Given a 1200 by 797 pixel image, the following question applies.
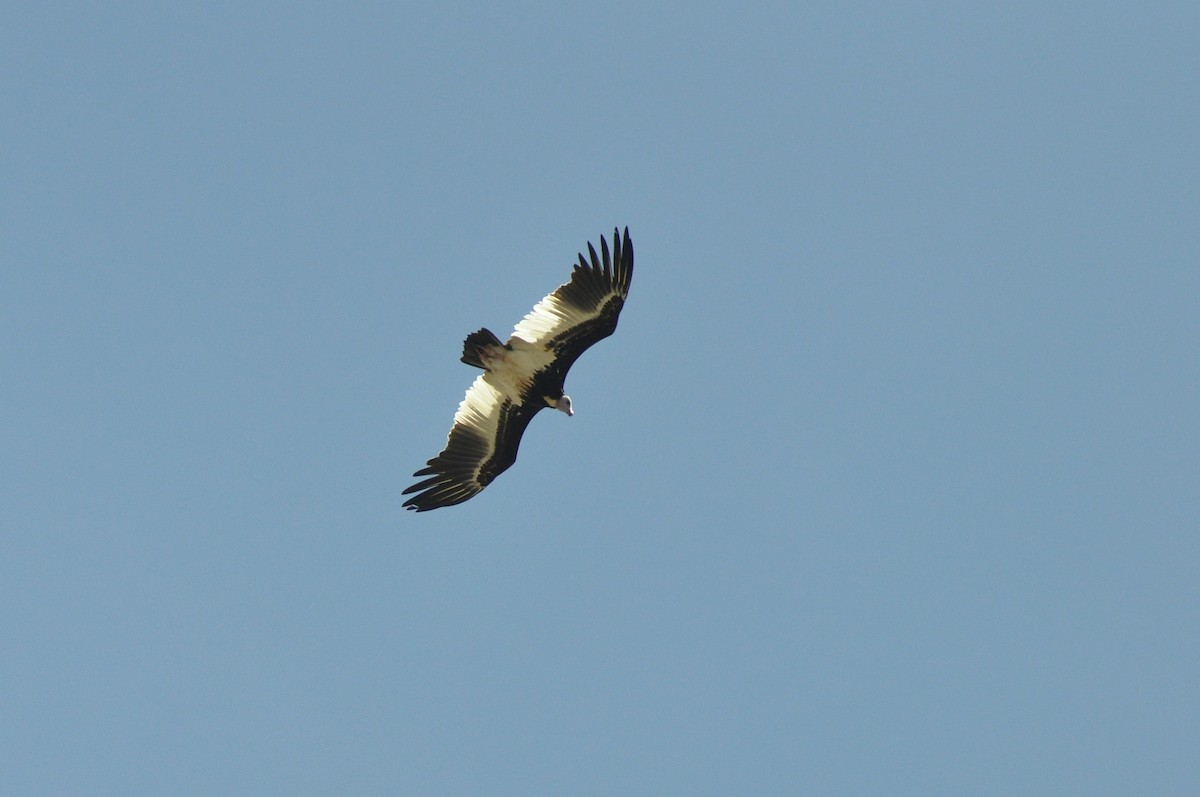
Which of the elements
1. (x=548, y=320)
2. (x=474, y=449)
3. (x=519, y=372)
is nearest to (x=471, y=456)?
(x=474, y=449)

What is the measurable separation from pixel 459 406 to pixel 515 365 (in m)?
1.65

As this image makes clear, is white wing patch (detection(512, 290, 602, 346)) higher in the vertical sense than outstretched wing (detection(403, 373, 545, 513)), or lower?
higher

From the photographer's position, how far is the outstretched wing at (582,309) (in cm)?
1955

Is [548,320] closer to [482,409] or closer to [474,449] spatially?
[482,409]

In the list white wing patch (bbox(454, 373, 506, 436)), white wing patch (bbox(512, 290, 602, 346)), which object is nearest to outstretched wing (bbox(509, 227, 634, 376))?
white wing patch (bbox(512, 290, 602, 346))

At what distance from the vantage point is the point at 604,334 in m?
20.1

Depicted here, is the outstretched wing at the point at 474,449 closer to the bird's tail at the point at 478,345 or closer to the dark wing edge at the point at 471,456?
the dark wing edge at the point at 471,456

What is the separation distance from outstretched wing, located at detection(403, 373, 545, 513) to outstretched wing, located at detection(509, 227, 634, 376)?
1585 millimetres

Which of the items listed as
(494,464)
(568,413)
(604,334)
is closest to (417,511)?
(494,464)

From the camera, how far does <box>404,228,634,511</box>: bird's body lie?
19.7 meters

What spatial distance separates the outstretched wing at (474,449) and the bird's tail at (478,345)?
107 centimetres

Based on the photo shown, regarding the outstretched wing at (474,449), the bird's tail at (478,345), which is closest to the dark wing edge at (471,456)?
the outstretched wing at (474,449)

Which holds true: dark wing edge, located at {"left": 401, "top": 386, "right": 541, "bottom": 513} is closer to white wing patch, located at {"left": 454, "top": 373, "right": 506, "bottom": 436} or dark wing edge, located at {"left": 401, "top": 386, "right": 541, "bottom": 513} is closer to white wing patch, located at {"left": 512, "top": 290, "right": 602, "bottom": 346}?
white wing patch, located at {"left": 454, "top": 373, "right": 506, "bottom": 436}

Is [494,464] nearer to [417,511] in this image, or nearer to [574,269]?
[417,511]
